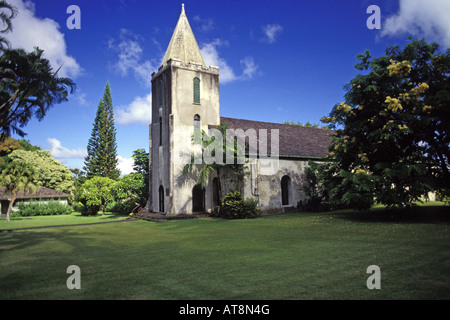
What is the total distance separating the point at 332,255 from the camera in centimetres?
724

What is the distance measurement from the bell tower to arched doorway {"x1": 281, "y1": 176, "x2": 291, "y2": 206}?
20.1 ft

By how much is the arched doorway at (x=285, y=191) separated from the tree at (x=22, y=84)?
55.2ft

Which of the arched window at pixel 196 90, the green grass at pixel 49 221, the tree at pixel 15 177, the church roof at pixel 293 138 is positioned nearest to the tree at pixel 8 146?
the tree at pixel 15 177

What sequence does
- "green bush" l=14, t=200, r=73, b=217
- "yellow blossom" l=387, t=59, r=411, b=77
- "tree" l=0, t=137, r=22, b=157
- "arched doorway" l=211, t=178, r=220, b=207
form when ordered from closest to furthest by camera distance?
1. "yellow blossom" l=387, t=59, r=411, b=77
2. "arched doorway" l=211, t=178, r=220, b=207
3. "green bush" l=14, t=200, r=73, b=217
4. "tree" l=0, t=137, r=22, b=157

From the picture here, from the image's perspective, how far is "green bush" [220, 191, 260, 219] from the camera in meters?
19.2

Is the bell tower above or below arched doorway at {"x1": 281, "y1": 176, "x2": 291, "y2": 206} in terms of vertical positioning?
above

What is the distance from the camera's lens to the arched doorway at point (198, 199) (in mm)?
22391

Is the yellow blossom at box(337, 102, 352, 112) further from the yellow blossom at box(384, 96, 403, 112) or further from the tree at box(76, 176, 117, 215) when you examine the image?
the tree at box(76, 176, 117, 215)

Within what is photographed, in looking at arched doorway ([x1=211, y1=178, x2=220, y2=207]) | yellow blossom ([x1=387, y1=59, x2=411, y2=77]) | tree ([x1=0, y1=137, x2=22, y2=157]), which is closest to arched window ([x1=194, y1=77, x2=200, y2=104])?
arched doorway ([x1=211, y1=178, x2=220, y2=207])

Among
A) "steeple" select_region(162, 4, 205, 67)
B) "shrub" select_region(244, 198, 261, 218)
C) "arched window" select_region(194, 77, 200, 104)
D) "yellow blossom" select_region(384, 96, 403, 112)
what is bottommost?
"shrub" select_region(244, 198, 261, 218)

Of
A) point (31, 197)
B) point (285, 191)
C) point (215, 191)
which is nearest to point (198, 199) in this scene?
point (215, 191)
